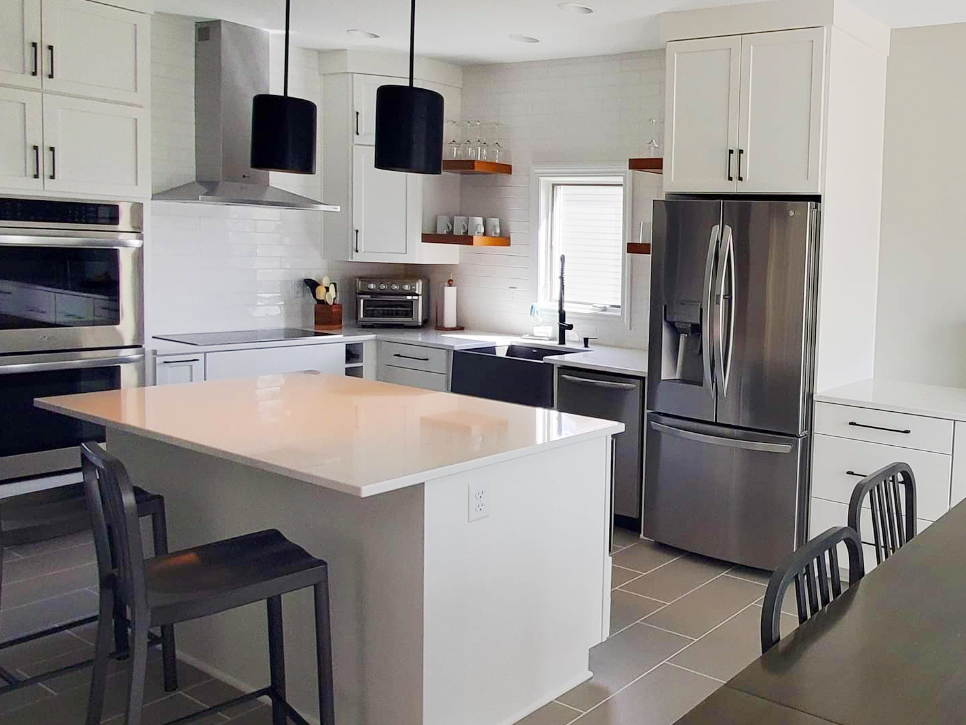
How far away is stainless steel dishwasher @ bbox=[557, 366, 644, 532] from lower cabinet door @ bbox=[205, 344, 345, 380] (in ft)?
4.48

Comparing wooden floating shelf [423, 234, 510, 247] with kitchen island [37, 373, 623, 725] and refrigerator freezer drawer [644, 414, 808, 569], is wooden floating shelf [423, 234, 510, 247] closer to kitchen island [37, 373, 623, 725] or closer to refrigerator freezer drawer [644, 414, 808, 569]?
refrigerator freezer drawer [644, 414, 808, 569]

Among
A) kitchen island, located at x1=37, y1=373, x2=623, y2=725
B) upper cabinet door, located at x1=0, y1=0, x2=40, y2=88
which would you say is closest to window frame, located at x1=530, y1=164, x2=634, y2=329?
kitchen island, located at x1=37, y1=373, x2=623, y2=725

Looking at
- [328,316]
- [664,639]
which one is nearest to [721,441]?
[664,639]

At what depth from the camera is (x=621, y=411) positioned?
4848 millimetres

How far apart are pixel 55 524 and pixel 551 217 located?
12.0 ft

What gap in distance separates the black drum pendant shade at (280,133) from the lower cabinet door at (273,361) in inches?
71.8

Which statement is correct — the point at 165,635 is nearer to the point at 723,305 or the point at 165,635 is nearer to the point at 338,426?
the point at 338,426

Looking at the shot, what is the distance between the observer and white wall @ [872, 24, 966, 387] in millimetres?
4500

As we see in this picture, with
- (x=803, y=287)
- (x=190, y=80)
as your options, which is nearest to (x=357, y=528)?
(x=803, y=287)

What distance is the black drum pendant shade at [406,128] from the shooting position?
296 cm

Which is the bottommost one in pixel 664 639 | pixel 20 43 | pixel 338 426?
pixel 664 639

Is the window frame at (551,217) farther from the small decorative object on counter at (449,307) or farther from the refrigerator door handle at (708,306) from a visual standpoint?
the refrigerator door handle at (708,306)

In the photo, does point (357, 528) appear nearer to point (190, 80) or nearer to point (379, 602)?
point (379, 602)

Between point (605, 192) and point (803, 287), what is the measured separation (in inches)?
73.7
